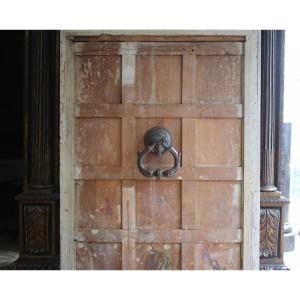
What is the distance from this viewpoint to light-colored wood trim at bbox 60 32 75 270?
1.53 m

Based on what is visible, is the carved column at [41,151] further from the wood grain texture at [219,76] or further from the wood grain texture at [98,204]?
the wood grain texture at [219,76]

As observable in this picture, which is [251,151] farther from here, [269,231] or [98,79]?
[269,231]

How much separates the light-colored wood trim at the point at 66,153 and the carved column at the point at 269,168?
107cm

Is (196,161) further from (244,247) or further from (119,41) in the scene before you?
(119,41)

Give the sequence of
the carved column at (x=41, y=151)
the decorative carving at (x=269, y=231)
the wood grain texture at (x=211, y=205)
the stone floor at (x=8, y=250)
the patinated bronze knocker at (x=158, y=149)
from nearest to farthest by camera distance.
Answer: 1. the patinated bronze knocker at (x=158, y=149)
2. the wood grain texture at (x=211, y=205)
3. the decorative carving at (x=269, y=231)
4. the carved column at (x=41, y=151)
5. the stone floor at (x=8, y=250)

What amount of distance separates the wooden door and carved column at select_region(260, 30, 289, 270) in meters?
0.62

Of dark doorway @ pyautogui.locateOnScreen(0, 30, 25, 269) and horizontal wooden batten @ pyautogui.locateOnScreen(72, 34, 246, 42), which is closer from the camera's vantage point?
horizontal wooden batten @ pyautogui.locateOnScreen(72, 34, 246, 42)

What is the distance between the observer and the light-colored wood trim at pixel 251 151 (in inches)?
60.0

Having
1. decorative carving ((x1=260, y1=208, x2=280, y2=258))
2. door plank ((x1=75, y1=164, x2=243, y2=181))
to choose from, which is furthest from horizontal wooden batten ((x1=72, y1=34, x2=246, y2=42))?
decorative carving ((x1=260, y1=208, x2=280, y2=258))

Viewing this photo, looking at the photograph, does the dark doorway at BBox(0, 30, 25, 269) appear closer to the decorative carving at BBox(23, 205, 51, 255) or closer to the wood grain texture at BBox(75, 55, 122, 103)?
the decorative carving at BBox(23, 205, 51, 255)

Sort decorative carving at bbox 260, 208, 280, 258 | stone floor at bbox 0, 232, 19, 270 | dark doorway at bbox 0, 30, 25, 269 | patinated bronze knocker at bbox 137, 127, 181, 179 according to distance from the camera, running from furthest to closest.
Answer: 1. dark doorway at bbox 0, 30, 25, 269
2. stone floor at bbox 0, 232, 19, 270
3. decorative carving at bbox 260, 208, 280, 258
4. patinated bronze knocker at bbox 137, 127, 181, 179

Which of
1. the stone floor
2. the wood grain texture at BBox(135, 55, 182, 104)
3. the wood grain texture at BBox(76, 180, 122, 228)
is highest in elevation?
the wood grain texture at BBox(135, 55, 182, 104)

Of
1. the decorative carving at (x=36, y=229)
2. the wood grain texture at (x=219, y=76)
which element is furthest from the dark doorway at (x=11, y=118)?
the wood grain texture at (x=219, y=76)

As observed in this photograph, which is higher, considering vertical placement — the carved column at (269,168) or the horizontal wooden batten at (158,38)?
the horizontal wooden batten at (158,38)
